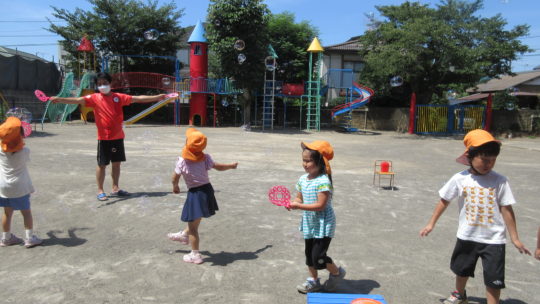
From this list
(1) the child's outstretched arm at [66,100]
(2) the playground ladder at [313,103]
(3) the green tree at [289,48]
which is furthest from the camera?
(3) the green tree at [289,48]

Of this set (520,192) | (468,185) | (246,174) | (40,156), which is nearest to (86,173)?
(40,156)

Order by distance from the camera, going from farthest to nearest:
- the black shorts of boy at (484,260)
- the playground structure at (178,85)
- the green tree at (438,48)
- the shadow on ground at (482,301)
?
the playground structure at (178,85), the green tree at (438,48), the shadow on ground at (482,301), the black shorts of boy at (484,260)

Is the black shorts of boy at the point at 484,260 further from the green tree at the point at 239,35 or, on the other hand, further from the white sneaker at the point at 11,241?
the green tree at the point at 239,35

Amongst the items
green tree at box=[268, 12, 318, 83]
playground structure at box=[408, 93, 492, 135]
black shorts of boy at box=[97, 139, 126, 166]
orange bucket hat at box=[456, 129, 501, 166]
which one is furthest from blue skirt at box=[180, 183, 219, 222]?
green tree at box=[268, 12, 318, 83]

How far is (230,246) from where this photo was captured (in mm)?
4469

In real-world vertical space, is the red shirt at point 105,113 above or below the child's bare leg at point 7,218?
above

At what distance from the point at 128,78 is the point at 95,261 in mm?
21871

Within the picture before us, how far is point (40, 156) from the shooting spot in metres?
9.99

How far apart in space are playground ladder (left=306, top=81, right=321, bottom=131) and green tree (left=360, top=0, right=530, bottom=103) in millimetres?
3345

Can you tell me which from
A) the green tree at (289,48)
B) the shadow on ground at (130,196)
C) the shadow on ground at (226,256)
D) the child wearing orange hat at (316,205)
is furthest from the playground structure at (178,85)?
the child wearing orange hat at (316,205)

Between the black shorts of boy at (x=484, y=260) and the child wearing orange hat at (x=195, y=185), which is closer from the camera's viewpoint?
the black shorts of boy at (x=484, y=260)

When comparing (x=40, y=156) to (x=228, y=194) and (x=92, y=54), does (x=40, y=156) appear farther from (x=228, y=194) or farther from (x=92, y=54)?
(x=92, y=54)

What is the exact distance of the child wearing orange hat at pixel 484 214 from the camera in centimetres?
289

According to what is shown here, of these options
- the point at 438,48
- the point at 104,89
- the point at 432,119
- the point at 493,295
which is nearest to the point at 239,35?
the point at 438,48
